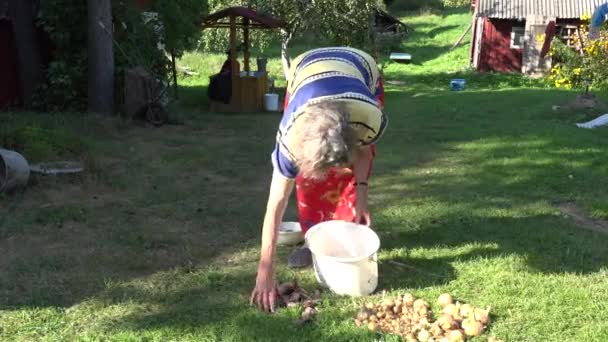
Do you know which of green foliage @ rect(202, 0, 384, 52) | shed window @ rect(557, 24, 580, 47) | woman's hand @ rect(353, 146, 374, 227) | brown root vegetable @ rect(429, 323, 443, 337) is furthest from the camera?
shed window @ rect(557, 24, 580, 47)

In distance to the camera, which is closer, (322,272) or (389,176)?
(322,272)

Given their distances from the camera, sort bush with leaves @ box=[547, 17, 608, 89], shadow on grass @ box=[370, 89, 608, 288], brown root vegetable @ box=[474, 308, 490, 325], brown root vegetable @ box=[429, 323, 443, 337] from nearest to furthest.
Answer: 1. brown root vegetable @ box=[429, 323, 443, 337]
2. brown root vegetable @ box=[474, 308, 490, 325]
3. shadow on grass @ box=[370, 89, 608, 288]
4. bush with leaves @ box=[547, 17, 608, 89]

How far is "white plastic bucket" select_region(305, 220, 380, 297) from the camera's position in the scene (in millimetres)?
3648

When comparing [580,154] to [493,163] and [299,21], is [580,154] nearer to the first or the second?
[493,163]

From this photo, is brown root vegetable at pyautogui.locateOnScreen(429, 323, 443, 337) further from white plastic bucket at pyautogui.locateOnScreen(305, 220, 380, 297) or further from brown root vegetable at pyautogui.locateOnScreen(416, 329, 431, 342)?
white plastic bucket at pyautogui.locateOnScreen(305, 220, 380, 297)

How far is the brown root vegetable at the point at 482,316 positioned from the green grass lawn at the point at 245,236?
98 millimetres

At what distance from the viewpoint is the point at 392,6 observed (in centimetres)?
4412

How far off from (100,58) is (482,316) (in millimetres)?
8270

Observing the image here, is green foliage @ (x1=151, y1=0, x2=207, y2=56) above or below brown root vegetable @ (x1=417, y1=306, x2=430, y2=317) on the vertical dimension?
above

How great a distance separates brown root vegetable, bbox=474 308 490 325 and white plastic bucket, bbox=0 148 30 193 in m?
4.15

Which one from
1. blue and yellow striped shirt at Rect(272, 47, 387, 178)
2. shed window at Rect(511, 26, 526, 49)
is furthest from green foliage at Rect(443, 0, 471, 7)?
blue and yellow striped shirt at Rect(272, 47, 387, 178)

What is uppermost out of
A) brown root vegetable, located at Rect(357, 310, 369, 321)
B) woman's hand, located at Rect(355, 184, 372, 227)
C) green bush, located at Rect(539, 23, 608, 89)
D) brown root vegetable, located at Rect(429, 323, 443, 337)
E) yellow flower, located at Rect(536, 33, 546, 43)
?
yellow flower, located at Rect(536, 33, 546, 43)

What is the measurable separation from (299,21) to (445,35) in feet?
65.2

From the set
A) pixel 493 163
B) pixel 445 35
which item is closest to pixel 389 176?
pixel 493 163
